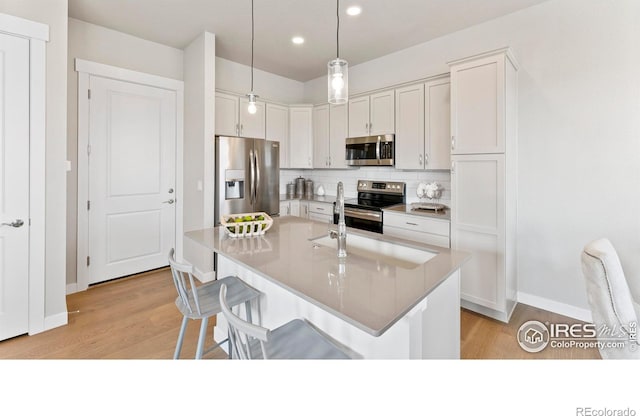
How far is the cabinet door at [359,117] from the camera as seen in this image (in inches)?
145

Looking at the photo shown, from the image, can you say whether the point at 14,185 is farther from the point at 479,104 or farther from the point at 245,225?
the point at 479,104

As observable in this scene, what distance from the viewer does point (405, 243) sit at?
5.75 ft

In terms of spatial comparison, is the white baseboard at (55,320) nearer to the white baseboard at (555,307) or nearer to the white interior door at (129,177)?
the white interior door at (129,177)

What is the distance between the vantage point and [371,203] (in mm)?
3842

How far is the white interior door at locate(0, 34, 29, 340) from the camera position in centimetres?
210

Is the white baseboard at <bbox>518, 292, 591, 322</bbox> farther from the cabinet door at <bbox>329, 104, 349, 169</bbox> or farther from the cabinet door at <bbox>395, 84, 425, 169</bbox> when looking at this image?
the cabinet door at <bbox>329, 104, 349, 169</bbox>

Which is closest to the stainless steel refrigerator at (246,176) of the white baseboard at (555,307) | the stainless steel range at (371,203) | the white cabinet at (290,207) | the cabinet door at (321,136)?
the white cabinet at (290,207)

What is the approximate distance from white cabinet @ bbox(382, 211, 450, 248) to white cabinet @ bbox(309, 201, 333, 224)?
90cm

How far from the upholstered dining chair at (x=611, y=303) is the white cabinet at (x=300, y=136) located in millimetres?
3635

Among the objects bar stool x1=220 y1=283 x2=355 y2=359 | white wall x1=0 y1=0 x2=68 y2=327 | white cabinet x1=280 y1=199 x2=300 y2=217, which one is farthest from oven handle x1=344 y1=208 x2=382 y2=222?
white wall x1=0 y1=0 x2=68 y2=327

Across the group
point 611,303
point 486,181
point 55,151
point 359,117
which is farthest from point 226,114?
point 611,303

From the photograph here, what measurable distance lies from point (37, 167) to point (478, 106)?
3.54 m
